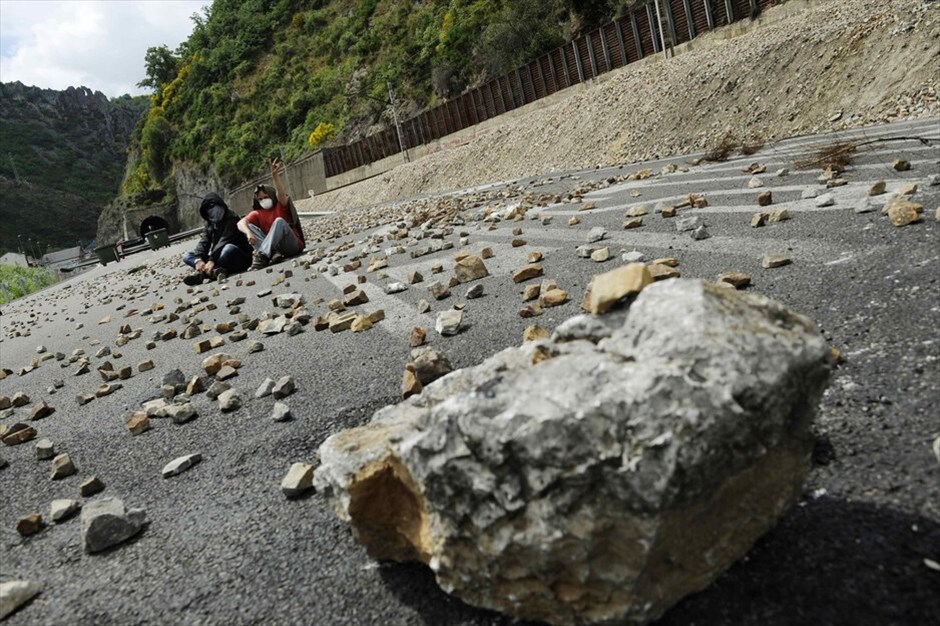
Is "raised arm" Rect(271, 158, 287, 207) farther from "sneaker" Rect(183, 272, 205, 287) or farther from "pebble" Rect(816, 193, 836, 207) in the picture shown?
"pebble" Rect(816, 193, 836, 207)

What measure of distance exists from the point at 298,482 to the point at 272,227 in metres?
7.89

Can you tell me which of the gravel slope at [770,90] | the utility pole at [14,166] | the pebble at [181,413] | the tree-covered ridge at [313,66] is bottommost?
the pebble at [181,413]

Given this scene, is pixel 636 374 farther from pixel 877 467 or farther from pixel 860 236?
pixel 860 236

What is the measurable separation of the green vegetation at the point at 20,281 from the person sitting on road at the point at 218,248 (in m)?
14.6

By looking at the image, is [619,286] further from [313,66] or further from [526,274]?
[313,66]

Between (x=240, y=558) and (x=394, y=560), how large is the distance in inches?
19.1

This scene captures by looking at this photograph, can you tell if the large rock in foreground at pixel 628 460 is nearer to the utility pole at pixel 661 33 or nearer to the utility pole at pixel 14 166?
the utility pole at pixel 661 33

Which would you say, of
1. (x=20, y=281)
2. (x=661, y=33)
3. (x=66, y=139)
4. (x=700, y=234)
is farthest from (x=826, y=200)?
(x=66, y=139)

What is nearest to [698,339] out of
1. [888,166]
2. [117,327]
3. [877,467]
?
[877,467]

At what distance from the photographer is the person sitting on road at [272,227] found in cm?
909

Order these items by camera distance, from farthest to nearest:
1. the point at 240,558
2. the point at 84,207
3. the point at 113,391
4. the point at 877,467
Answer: the point at 84,207
the point at 113,391
the point at 240,558
the point at 877,467

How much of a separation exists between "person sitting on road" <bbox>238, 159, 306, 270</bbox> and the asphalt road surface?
4.64 m

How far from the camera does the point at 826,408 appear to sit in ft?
5.50

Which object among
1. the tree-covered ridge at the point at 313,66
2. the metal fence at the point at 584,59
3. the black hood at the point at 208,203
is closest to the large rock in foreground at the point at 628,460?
the black hood at the point at 208,203
